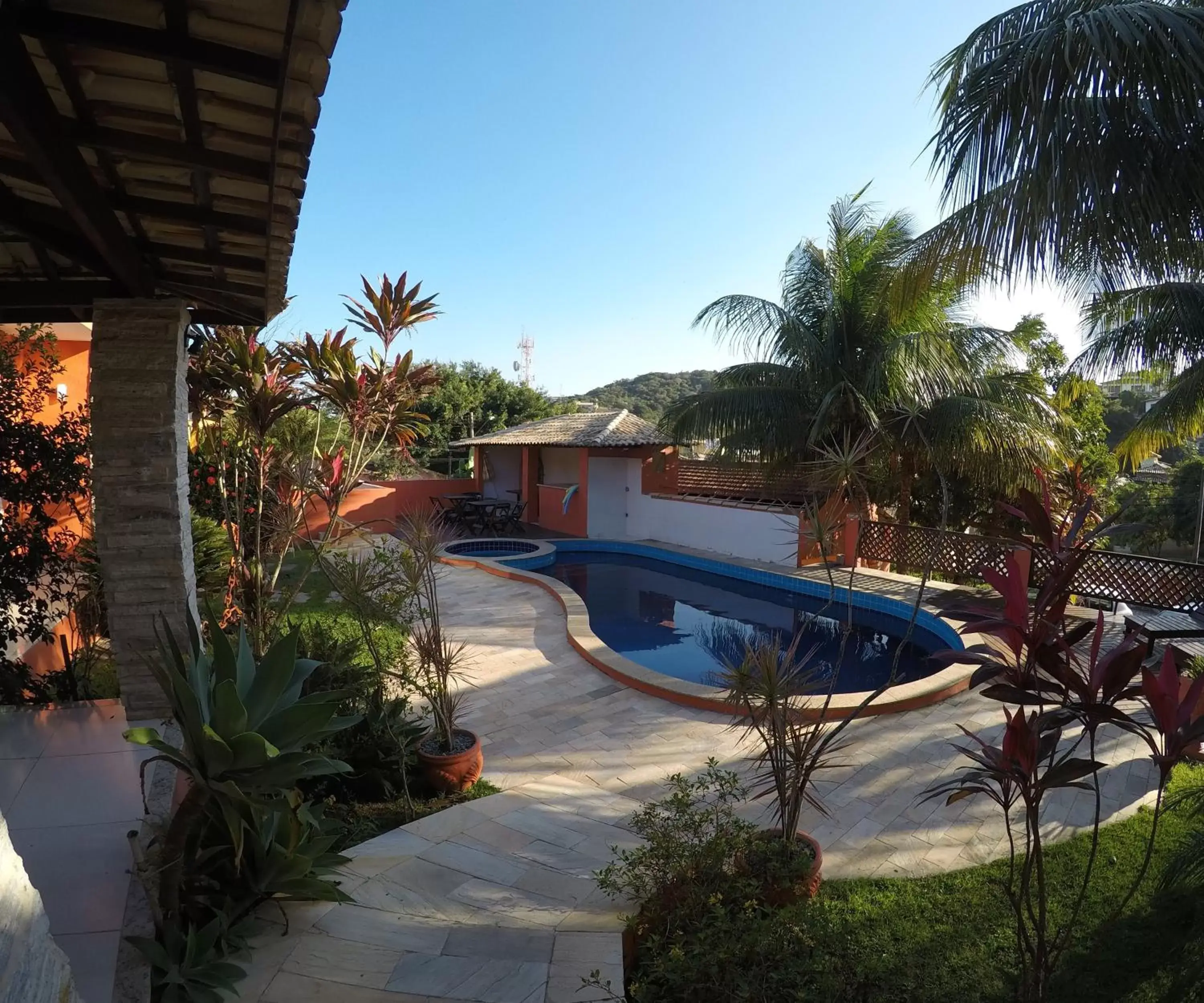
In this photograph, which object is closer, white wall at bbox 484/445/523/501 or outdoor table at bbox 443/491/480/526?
outdoor table at bbox 443/491/480/526

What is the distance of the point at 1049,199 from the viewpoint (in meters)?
4.41

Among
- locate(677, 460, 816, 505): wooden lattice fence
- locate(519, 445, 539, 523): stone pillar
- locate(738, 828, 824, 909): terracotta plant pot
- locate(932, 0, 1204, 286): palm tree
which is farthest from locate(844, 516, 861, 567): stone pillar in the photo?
locate(738, 828, 824, 909): terracotta plant pot

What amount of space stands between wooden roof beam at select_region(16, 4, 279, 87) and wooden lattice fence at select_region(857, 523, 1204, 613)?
7.47 meters

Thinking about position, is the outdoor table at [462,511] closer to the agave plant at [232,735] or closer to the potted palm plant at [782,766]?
the potted palm plant at [782,766]

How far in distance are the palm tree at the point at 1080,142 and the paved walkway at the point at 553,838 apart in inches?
150

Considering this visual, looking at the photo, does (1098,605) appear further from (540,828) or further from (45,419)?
(45,419)

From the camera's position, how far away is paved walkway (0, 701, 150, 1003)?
2.49 m

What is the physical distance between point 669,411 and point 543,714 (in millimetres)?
9959

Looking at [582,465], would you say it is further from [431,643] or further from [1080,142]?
[1080,142]

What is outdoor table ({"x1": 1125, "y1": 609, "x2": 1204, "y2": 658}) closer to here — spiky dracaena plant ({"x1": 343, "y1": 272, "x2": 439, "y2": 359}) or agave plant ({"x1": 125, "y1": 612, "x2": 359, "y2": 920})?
agave plant ({"x1": 125, "y1": 612, "x2": 359, "y2": 920})

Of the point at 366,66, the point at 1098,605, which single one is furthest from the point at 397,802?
the point at 1098,605

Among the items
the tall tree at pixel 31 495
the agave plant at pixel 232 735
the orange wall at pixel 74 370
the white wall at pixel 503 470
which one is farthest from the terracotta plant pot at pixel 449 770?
the white wall at pixel 503 470

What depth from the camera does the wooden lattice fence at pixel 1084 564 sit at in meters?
9.75

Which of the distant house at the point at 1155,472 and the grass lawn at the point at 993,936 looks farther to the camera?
the distant house at the point at 1155,472
